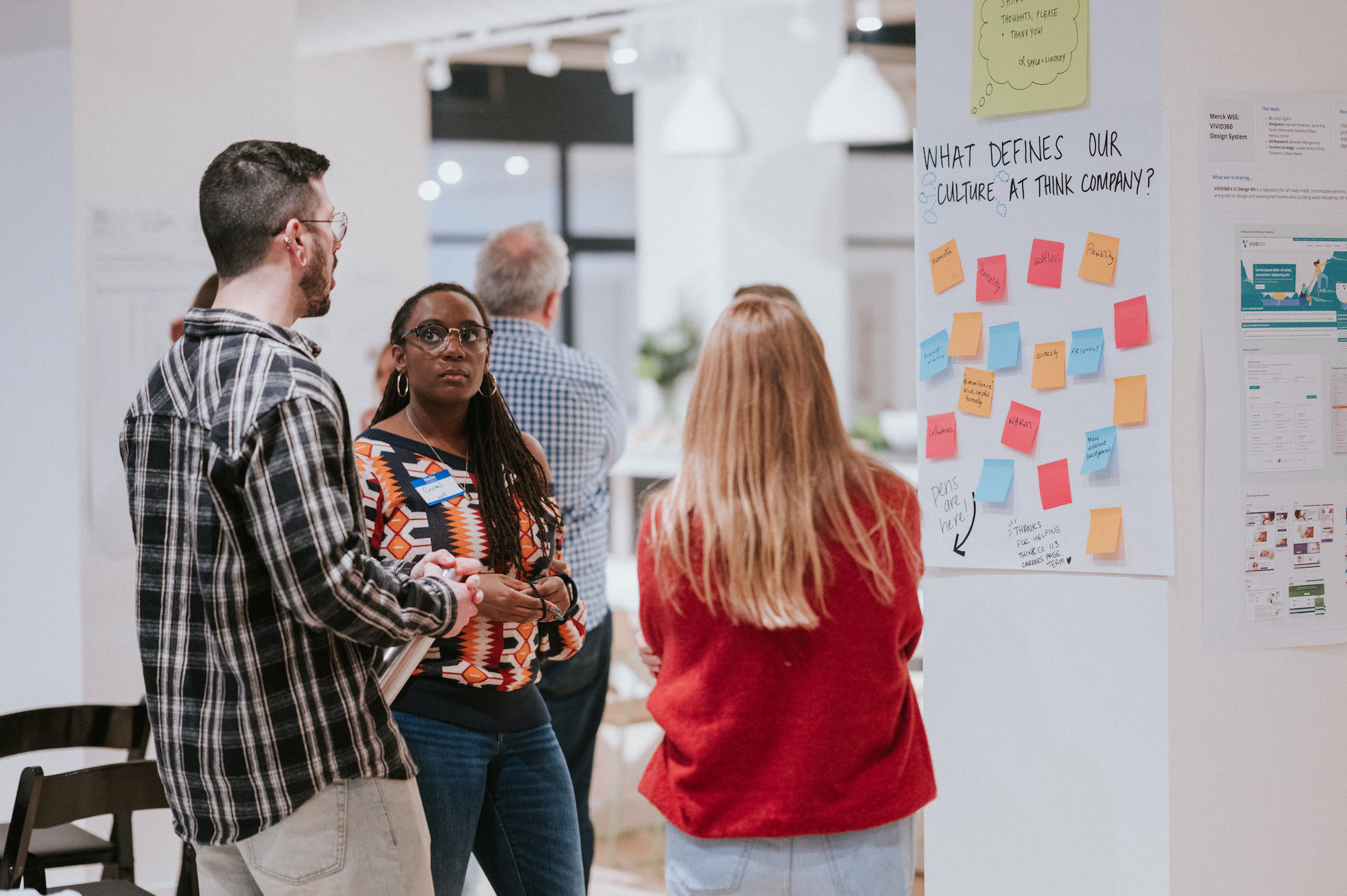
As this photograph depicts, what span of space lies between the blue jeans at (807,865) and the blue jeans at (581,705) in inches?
46.1

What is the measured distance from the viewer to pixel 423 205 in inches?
276

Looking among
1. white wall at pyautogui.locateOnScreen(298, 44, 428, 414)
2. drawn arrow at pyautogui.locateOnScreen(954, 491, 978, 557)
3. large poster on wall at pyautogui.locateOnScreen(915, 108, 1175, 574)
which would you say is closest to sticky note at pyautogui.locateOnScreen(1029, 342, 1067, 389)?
large poster on wall at pyautogui.locateOnScreen(915, 108, 1175, 574)

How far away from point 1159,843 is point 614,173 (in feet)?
25.1

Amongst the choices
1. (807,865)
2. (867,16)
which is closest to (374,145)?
(867,16)

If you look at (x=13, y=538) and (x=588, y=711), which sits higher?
(x=13, y=538)

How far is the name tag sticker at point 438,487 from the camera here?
1.83 metres

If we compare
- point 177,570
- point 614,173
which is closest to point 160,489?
point 177,570

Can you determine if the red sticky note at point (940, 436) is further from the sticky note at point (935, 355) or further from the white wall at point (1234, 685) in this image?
the white wall at point (1234, 685)

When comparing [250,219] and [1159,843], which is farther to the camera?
[1159,843]

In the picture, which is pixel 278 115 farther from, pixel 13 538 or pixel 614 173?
pixel 614 173

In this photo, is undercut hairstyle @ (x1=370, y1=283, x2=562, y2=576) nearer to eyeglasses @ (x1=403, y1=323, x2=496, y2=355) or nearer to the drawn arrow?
eyeglasses @ (x1=403, y1=323, x2=496, y2=355)

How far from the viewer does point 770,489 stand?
1.54 meters

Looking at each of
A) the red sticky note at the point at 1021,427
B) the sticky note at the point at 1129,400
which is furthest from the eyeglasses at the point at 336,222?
the sticky note at the point at 1129,400

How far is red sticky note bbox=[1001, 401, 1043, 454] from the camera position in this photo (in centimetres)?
209
